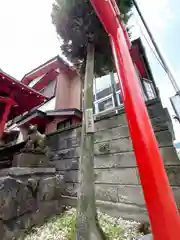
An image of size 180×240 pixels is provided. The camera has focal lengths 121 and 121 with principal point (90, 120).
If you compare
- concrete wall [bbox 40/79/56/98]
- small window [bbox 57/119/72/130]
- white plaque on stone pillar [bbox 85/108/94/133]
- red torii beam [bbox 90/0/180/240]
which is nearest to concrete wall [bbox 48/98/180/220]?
white plaque on stone pillar [bbox 85/108/94/133]

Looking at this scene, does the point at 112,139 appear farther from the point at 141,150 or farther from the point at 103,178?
the point at 141,150

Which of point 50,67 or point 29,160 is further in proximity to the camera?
point 50,67

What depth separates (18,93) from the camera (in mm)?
6359

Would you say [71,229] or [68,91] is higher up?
[68,91]

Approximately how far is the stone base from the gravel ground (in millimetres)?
1259

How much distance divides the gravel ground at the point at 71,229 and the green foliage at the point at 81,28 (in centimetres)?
401

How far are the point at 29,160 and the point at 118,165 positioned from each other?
2.17m

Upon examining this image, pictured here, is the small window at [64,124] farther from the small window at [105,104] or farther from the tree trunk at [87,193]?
the tree trunk at [87,193]

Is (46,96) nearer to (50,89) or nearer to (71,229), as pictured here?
(50,89)

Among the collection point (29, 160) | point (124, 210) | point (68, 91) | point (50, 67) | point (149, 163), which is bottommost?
point (124, 210)

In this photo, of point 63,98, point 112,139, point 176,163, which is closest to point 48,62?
point 63,98

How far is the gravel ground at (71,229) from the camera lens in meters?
1.93

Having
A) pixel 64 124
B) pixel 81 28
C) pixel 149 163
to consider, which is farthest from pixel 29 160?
pixel 64 124

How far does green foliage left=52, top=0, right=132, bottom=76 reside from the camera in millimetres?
3318
